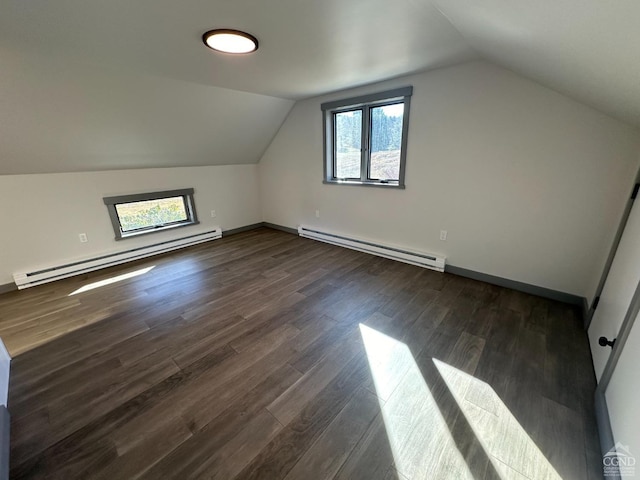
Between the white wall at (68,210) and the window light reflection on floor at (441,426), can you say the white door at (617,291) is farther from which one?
the white wall at (68,210)

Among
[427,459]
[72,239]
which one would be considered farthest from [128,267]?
[427,459]

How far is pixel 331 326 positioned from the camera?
84.5 inches

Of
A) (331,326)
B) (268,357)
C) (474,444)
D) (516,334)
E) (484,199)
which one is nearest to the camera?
(474,444)

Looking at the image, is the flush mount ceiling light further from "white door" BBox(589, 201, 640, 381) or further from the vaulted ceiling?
"white door" BBox(589, 201, 640, 381)

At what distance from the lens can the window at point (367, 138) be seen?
306cm

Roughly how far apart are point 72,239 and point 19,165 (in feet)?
3.02

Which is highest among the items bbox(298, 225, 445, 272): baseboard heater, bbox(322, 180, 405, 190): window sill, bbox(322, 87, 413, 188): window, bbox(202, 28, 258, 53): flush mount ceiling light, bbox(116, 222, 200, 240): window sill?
bbox(202, 28, 258, 53): flush mount ceiling light

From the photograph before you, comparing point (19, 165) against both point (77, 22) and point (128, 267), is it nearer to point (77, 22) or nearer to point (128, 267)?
point (128, 267)

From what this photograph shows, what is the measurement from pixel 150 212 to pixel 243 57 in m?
2.78

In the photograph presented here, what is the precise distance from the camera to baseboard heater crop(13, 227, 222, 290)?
293 centimetres

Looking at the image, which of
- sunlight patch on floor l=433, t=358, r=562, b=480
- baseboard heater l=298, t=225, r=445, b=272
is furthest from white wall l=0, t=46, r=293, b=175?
sunlight patch on floor l=433, t=358, r=562, b=480

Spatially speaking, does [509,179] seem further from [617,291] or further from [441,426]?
[441,426]

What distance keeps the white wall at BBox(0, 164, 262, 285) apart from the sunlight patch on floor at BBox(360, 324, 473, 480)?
11.6 ft

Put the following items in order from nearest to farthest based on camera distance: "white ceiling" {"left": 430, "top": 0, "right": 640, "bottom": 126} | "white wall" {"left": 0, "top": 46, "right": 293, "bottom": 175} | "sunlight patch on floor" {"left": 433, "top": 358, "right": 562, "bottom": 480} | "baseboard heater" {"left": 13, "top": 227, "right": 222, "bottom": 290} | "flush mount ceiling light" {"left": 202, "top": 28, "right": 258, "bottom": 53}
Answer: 1. "white ceiling" {"left": 430, "top": 0, "right": 640, "bottom": 126}
2. "sunlight patch on floor" {"left": 433, "top": 358, "right": 562, "bottom": 480}
3. "flush mount ceiling light" {"left": 202, "top": 28, "right": 258, "bottom": 53}
4. "white wall" {"left": 0, "top": 46, "right": 293, "bottom": 175}
5. "baseboard heater" {"left": 13, "top": 227, "right": 222, "bottom": 290}
